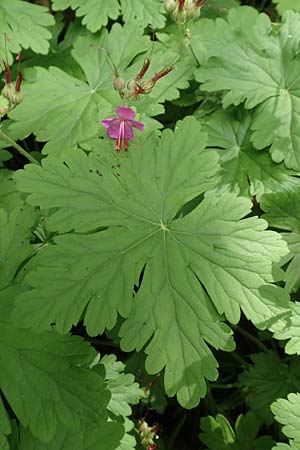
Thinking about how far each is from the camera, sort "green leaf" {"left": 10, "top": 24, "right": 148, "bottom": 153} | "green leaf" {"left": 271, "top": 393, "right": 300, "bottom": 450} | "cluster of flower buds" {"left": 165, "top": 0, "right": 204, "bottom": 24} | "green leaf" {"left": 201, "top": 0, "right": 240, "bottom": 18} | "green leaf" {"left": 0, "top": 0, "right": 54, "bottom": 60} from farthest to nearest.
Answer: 1. "green leaf" {"left": 201, "top": 0, "right": 240, "bottom": 18}
2. "green leaf" {"left": 0, "top": 0, "right": 54, "bottom": 60}
3. "green leaf" {"left": 10, "top": 24, "right": 148, "bottom": 153}
4. "cluster of flower buds" {"left": 165, "top": 0, "right": 204, "bottom": 24}
5. "green leaf" {"left": 271, "top": 393, "right": 300, "bottom": 450}

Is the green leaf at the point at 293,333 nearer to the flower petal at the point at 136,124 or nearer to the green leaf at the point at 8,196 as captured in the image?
the flower petal at the point at 136,124

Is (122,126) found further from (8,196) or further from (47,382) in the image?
(47,382)

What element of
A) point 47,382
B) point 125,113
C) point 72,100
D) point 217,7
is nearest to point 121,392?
point 47,382

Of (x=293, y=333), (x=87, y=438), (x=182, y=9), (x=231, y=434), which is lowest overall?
(x=231, y=434)

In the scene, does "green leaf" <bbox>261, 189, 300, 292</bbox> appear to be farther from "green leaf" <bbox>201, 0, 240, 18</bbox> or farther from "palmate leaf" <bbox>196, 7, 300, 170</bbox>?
"green leaf" <bbox>201, 0, 240, 18</bbox>

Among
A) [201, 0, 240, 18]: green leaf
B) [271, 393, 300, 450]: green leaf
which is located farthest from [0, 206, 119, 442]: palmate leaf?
[201, 0, 240, 18]: green leaf

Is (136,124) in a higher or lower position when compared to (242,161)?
higher

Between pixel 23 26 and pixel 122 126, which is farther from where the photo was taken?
pixel 23 26
